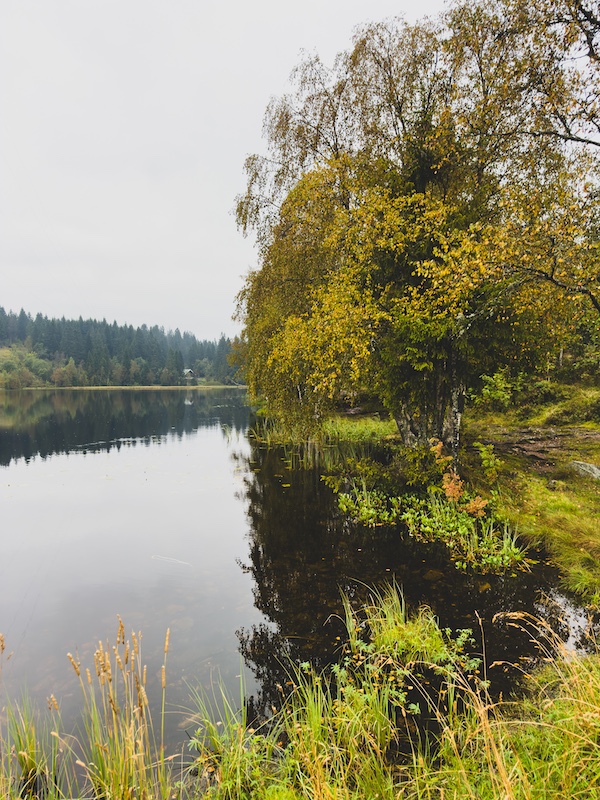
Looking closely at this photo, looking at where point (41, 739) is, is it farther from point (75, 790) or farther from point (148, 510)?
point (148, 510)

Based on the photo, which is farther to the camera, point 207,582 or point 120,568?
point 120,568

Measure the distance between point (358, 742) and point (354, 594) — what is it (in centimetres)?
431

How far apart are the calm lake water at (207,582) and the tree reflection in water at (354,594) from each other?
0.04 m

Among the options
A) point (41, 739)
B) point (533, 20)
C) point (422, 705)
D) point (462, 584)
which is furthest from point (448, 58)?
point (41, 739)

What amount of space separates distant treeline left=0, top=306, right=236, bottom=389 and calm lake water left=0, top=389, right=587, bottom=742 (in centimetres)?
11943

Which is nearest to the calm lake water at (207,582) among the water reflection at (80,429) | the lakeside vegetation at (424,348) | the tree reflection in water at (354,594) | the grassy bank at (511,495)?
the tree reflection in water at (354,594)

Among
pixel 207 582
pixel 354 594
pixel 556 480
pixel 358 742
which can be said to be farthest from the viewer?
pixel 556 480

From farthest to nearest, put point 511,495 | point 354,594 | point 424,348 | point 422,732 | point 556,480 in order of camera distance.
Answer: point 556,480 → point 511,495 → point 424,348 → point 354,594 → point 422,732

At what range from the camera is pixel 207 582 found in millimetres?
10633

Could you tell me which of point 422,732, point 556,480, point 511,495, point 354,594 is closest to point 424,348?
point 511,495

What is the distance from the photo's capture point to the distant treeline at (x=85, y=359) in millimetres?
138750

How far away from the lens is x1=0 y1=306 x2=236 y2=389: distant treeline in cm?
13875

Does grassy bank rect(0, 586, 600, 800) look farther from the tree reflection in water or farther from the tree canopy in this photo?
the tree canopy

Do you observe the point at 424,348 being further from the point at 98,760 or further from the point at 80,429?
the point at 80,429
